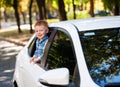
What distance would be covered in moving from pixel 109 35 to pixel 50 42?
0.96 meters

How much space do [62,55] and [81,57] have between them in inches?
24.5

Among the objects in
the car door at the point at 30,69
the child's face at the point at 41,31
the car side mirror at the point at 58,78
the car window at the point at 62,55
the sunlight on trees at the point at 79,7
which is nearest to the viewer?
the car side mirror at the point at 58,78

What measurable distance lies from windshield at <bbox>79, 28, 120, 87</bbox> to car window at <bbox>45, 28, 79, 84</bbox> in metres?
0.16

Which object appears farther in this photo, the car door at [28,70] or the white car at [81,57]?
the car door at [28,70]

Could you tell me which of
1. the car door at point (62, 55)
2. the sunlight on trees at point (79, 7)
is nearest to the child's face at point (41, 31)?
the car door at point (62, 55)

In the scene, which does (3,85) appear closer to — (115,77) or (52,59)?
(52,59)

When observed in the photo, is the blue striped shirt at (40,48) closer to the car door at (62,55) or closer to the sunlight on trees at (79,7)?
the car door at (62,55)

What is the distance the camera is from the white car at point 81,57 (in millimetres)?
3761

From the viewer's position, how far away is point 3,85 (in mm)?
10781

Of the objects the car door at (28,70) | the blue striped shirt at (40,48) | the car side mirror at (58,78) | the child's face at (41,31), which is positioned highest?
the child's face at (41,31)

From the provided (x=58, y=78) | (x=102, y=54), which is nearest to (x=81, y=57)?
(x=102, y=54)

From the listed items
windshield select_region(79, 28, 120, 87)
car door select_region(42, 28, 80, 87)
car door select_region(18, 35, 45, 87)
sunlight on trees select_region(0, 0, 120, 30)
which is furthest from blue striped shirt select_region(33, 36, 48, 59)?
sunlight on trees select_region(0, 0, 120, 30)

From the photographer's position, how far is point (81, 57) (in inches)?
158

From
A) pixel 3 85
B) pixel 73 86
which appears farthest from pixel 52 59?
pixel 3 85
